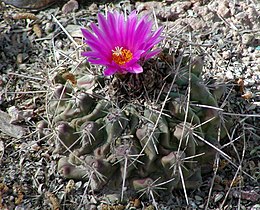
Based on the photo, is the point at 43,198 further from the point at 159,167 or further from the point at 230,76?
the point at 230,76

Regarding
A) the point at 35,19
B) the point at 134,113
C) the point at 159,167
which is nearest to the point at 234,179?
the point at 159,167

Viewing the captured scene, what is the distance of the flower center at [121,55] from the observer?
6.82 feet

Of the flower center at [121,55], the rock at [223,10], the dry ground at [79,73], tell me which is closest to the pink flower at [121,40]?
the flower center at [121,55]

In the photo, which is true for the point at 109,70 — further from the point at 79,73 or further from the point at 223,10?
the point at 223,10

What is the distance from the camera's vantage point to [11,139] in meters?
2.56

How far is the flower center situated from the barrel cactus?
0.01m

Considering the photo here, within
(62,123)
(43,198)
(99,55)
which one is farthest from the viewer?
(43,198)

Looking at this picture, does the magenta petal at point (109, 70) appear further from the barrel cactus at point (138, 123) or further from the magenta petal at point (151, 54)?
the magenta petal at point (151, 54)

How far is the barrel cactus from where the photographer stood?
2.10 m

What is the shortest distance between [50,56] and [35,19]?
364 millimetres

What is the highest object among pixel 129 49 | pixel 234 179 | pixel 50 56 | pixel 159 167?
pixel 129 49

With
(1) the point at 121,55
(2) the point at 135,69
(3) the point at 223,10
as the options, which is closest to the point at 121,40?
(1) the point at 121,55

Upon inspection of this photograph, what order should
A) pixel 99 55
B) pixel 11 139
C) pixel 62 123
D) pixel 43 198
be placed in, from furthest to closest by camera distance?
pixel 11 139 → pixel 43 198 → pixel 62 123 → pixel 99 55

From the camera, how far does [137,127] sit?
6.96 ft
